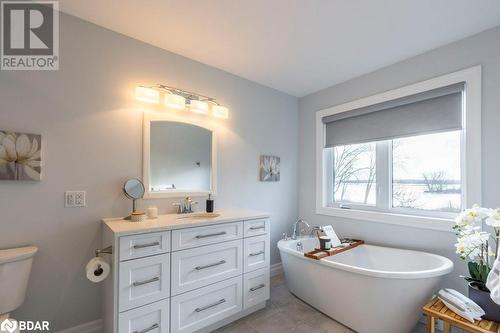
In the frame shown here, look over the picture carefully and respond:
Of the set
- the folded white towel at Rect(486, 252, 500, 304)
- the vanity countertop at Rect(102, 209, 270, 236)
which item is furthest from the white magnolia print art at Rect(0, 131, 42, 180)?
the folded white towel at Rect(486, 252, 500, 304)

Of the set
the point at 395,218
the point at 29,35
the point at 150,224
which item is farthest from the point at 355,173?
the point at 29,35

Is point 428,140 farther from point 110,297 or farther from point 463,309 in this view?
point 110,297

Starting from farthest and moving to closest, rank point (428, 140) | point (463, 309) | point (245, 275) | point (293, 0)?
point (428, 140), point (245, 275), point (293, 0), point (463, 309)

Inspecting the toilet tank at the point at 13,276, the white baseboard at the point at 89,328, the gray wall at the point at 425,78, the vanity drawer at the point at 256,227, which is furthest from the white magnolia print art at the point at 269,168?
the toilet tank at the point at 13,276

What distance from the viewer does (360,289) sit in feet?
5.99

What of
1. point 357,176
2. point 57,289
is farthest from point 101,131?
point 357,176

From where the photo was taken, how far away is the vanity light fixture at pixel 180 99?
6.64ft

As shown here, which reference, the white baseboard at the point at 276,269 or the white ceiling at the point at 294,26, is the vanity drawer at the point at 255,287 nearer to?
the white baseboard at the point at 276,269

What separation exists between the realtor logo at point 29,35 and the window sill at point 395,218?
3.16m

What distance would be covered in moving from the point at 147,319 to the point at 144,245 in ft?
1.66

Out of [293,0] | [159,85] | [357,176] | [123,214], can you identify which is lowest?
[123,214]

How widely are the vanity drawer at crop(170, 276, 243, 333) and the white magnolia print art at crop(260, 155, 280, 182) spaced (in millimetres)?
1332

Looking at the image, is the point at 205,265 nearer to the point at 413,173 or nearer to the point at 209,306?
the point at 209,306

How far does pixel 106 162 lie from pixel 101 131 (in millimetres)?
260
